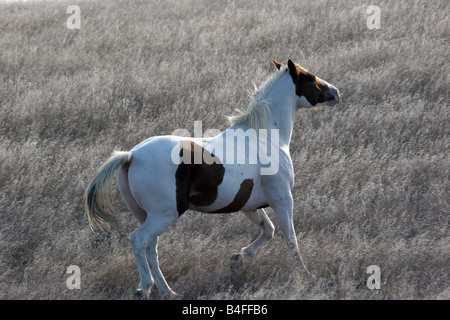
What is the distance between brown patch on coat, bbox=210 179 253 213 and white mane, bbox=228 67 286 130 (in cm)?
62

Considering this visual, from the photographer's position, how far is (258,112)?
215 inches

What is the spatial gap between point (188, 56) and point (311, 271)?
22.7 feet

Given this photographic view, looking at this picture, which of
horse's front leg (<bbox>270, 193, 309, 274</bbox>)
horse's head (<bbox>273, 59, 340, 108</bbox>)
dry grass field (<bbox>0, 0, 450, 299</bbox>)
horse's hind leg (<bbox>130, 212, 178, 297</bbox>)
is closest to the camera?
horse's hind leg (<bbox>130, 212, 178, 297</bbox>)

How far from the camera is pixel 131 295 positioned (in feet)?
15.9

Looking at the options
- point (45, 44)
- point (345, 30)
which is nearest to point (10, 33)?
point (45, 44)

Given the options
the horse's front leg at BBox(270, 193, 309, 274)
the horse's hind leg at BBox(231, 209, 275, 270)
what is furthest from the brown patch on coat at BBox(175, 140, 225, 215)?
the horse's hind leg at BBox(231, 209, 275, 270)

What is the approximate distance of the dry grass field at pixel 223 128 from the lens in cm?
534

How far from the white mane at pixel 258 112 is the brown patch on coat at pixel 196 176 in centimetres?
72

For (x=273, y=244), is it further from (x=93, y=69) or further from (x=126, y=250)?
Result: (x=93, y=69)

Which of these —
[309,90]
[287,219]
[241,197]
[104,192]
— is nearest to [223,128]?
[309,90]

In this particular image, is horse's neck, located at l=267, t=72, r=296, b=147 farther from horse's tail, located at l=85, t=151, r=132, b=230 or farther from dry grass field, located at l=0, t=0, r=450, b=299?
horse's tail, located at l=85, t=151, r=132, b=230

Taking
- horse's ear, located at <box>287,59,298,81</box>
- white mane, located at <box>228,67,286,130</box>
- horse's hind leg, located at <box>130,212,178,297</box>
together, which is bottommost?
horse's hind leg, located at <box>130,212,178,297</box>

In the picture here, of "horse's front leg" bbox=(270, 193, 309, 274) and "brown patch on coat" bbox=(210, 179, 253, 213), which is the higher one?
"brown patch on coat" bbox=(210, 179, 253, 213)

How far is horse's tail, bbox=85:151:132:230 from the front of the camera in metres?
4.66
